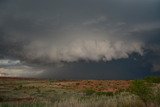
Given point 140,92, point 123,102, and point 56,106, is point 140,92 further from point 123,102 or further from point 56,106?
point 56,106

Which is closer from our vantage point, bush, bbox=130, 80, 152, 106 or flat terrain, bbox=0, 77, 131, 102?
bush, bbox=130, 80, 152, 106

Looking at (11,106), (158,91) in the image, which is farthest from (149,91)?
(11,106)

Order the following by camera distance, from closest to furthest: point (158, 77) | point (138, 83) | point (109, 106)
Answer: point (109, 106), point (138, 83), point (158, 77)

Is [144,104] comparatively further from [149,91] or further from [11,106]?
[11,106]

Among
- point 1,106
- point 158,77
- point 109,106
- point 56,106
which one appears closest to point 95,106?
point 109,106

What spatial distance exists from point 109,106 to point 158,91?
4.42m

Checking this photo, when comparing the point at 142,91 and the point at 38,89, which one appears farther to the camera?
the point at 38,89

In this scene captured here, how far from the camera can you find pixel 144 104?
27516 millimetres

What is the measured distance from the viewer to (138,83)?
27.9 m

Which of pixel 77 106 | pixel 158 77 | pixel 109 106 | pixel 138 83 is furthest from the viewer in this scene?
pixel 158 77

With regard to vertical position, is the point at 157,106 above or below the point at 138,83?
below

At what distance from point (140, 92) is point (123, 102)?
1.55 metres

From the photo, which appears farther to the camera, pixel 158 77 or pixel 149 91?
pixel 158 77

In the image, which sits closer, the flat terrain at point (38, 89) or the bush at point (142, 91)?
the bush at point (142, 91)
